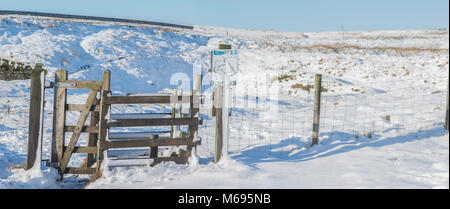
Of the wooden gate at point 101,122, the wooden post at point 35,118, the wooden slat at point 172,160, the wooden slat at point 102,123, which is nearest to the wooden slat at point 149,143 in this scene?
the wooden gate at point 101,122

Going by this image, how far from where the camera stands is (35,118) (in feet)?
A: 21.7

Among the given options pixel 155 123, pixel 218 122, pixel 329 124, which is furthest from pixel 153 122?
pixel 329 124

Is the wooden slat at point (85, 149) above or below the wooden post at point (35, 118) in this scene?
below

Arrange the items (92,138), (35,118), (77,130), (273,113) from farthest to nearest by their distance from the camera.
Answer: (273,113) < (92,138) < (77,130) < (35,118)

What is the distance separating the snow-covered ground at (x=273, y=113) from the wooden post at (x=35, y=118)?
0.31 meters

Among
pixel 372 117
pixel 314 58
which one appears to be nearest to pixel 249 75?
pixel 314 58

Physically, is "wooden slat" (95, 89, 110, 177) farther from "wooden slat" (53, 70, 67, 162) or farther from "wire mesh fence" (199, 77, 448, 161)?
"wire mesh fence" (199, 77, 448, 161)

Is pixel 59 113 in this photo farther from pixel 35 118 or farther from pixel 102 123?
pixel 102 123

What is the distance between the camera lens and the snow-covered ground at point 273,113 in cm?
623

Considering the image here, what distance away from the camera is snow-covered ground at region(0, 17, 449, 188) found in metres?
6.23

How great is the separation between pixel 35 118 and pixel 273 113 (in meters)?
8.72

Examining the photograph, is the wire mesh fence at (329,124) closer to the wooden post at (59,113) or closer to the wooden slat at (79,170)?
the wooden slat at (79,170)

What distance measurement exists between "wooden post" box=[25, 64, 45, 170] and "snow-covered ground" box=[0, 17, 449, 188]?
0.31 meters

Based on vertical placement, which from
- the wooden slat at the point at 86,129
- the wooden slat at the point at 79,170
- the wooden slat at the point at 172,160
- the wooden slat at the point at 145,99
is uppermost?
the wooden slat at the point at 145,99
